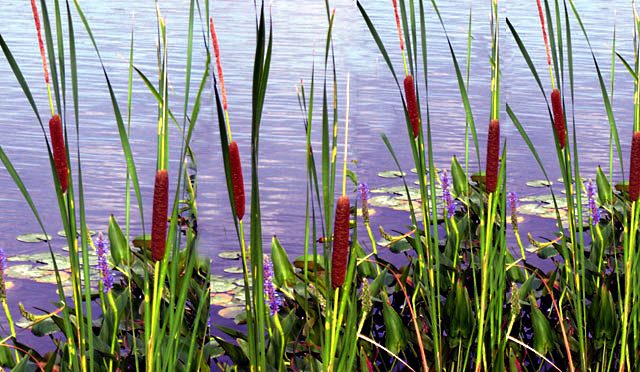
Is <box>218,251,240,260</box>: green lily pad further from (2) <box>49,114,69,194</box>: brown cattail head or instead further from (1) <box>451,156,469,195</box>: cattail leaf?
(2) <box>49,114,69,194</box>: brown cattail head

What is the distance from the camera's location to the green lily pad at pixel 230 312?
368cm

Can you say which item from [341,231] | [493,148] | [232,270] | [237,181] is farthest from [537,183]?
[237,181]

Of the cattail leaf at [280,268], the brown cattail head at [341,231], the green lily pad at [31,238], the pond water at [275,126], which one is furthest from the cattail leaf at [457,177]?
the green lily pad at [31,238]

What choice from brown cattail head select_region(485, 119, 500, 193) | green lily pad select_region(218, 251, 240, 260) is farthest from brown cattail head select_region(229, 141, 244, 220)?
green lily pad select_region(218, 251, 240, 260)

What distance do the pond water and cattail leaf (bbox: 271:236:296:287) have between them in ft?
1.50

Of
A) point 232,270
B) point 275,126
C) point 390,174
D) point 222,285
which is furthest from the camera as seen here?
point 275,126

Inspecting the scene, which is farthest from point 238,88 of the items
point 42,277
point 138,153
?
point 42,277

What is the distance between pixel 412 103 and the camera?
206cm

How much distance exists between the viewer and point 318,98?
734 centimetres

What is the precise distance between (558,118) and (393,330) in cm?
89

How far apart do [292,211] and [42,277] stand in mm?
1418

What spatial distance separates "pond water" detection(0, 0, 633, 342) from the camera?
3.95 metres

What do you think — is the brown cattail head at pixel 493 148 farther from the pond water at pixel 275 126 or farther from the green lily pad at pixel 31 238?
the green lily pad at pixel 31 238

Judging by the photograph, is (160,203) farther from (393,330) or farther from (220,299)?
(220,299)
